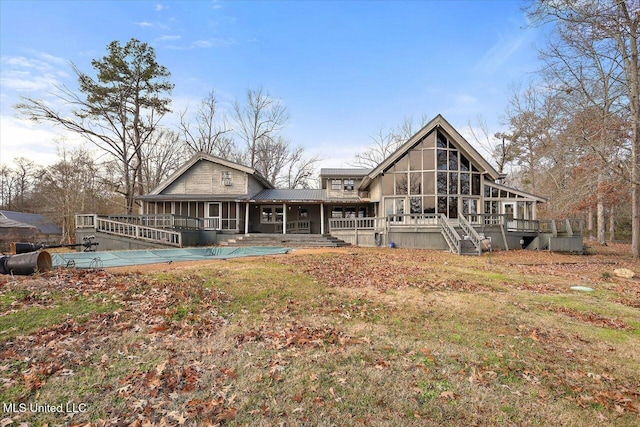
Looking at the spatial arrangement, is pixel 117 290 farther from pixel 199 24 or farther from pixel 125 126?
pixel 125 126

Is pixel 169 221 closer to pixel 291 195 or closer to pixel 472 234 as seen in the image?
pixel 291 195

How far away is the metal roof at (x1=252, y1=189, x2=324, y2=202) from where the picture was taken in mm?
23062

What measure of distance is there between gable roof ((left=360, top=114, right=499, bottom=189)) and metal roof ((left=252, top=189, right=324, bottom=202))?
6.12 meters

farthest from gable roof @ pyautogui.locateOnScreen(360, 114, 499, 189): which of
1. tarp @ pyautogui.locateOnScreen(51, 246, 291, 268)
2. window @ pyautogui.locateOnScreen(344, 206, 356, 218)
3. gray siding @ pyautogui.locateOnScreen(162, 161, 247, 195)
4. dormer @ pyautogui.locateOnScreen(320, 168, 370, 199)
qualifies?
gray siding @ pyautogui.locateOnScreen(162, 161, 247, 195)

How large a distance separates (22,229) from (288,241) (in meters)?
36.1

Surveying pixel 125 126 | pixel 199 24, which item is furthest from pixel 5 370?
pixel 125 126

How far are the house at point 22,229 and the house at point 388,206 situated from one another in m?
20.1

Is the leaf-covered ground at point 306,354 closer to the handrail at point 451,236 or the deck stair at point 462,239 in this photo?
the deck stair at point 462,239

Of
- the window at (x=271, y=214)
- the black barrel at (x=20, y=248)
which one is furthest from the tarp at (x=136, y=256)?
the window at (x=271, y=214)

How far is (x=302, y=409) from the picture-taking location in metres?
2.96

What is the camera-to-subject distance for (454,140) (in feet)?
65.9

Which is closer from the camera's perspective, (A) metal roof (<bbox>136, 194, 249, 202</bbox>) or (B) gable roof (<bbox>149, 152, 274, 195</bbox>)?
(A) metal roof (<bbox>136, 194, 249, 202</bbox>)

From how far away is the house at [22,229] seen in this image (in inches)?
1250

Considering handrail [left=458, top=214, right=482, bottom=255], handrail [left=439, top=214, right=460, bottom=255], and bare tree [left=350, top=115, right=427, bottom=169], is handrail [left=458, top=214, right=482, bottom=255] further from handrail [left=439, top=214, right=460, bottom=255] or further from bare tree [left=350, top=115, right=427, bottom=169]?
bare tree [left=350, top=115, right=427, bottom=169]
